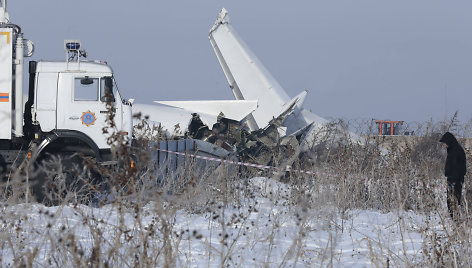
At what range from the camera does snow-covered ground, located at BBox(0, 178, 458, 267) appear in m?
4.80

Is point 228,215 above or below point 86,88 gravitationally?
below

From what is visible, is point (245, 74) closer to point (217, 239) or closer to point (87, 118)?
point (87, 118)

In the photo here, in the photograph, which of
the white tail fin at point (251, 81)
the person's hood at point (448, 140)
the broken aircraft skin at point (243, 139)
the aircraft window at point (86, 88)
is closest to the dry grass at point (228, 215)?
the person's hood at point (448, 140)

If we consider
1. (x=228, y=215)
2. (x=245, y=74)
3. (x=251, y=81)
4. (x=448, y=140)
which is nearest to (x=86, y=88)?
A: (x=228, y=215)

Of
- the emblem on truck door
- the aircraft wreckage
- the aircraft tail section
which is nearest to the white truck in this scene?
the emblem on truck door

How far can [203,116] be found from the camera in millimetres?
20000

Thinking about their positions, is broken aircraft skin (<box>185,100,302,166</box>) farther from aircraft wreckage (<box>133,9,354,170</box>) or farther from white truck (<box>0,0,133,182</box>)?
white truck (<box>0,0,133,182</box>)

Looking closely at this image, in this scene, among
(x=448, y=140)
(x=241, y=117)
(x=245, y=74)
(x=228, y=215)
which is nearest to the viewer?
(x=448, y=140)

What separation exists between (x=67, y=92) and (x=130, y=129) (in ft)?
4.96

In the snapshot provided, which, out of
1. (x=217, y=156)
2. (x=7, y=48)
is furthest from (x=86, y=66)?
(x=217, y=156)

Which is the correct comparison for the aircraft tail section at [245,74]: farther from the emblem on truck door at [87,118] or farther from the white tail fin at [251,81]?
the emblem on truck door at [87,118]

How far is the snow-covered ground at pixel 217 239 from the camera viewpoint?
4.80 metres

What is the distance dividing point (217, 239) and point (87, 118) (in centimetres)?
537

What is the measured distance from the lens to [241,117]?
19984mm
